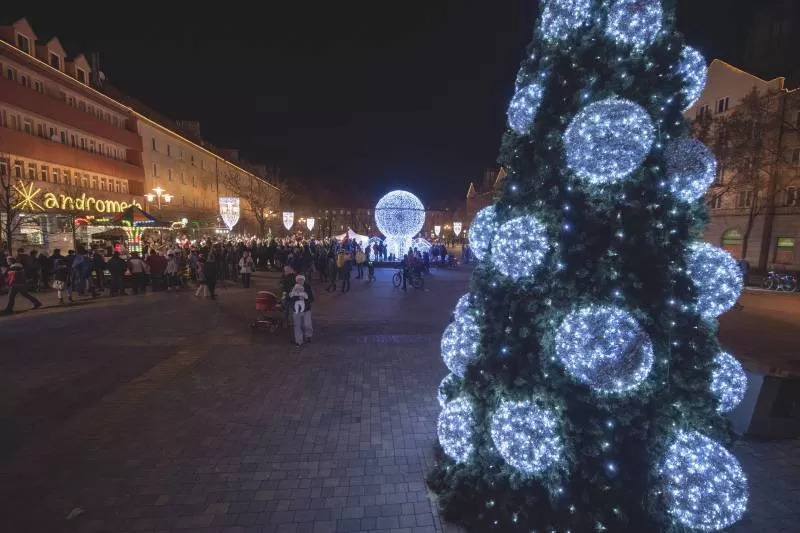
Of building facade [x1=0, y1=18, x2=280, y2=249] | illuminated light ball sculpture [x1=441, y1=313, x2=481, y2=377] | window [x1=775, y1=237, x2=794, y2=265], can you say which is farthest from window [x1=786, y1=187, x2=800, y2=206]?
building facade [x1=0, y1=18, x2=280, y2=249]

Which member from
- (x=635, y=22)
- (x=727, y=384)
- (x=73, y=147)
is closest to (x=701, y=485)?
(x=727, y=384)

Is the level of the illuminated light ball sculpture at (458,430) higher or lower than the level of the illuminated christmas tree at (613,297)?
lower

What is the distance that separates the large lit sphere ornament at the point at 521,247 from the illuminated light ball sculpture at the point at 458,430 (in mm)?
1335

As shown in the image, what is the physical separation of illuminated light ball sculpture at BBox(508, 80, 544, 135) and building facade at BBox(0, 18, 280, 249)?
2149 cm

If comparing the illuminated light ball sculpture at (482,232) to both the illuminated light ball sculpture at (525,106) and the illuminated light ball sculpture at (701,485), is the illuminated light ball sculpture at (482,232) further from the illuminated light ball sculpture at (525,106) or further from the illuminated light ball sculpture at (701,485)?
the illuminated light ball sculpture at (701,485)

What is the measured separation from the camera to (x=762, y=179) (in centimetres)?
2448

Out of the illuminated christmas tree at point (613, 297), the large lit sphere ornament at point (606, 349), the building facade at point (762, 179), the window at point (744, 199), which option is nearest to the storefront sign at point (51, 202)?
the illuminated christmas tree at point (613, 297)

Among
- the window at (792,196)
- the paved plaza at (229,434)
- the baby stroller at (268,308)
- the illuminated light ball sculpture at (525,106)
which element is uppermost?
the window at (792,196)

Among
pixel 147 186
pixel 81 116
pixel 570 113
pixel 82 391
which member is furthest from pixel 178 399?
pixel 147 186

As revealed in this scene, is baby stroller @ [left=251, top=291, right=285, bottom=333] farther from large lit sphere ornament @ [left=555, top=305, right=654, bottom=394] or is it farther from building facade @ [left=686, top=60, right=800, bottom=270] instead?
building facade @ [left=686, top=60, right=800, bottom=270]

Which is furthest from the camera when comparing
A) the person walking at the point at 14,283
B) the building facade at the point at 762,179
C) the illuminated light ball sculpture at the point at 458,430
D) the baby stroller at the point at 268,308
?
the building facade at the point at 762,179

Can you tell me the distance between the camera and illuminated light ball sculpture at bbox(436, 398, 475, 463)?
11.6 feet

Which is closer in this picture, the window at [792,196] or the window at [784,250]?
the window at [792,196]

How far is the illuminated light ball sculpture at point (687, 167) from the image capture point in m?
2.90
